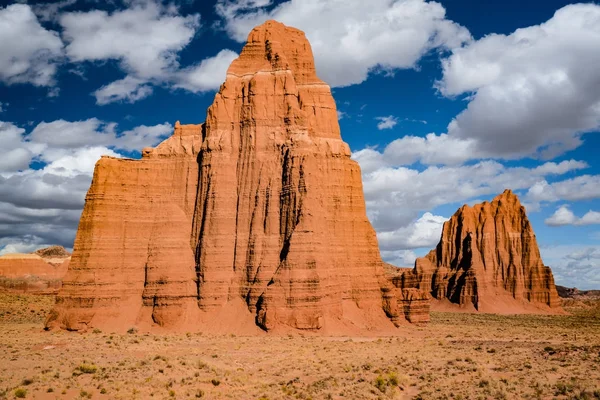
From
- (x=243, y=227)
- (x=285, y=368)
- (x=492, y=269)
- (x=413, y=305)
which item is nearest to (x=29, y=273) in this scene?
(x=243, y=227)

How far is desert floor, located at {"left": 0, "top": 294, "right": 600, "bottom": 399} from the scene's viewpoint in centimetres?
2330

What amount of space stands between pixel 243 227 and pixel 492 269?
59.8 metres

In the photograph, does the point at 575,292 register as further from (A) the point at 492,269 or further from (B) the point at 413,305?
(B) the point at 413,305

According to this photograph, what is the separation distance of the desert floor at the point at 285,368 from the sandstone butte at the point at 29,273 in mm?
63826

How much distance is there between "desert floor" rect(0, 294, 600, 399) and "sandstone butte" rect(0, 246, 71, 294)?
2513 inches

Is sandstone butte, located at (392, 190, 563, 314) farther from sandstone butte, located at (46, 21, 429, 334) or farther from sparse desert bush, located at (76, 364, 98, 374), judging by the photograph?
sparse desert bush, located at (76, 364, 98, 374)

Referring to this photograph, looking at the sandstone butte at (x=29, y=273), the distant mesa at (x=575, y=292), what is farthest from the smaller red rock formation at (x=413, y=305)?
the distant mesa at (x=575, y=292)

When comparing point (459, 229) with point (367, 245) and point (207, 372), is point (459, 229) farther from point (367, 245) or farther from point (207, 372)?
point (207, 372)

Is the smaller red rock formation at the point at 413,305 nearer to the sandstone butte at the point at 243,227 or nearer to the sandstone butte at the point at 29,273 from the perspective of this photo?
the sandstone butte at the point at 243,227

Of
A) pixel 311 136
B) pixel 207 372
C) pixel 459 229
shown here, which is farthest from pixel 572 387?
pixel 459 229

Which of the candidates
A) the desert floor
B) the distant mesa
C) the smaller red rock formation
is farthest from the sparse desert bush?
the distant mesa

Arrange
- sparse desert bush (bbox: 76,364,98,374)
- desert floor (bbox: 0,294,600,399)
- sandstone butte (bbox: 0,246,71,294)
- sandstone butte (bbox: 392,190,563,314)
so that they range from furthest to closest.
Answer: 1. sandstone butte (bbox: 0,246,71,294)
2. sandstone butte (bbox: 392,190,563,314)
3. sparse desert bush (bbox: 76,364,98,374)
4. desert floor (bbox: 0,294,600,399)

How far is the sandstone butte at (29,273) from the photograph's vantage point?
9769 cm

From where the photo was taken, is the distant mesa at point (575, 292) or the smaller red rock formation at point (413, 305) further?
the distant mesa at point (575, 292)
